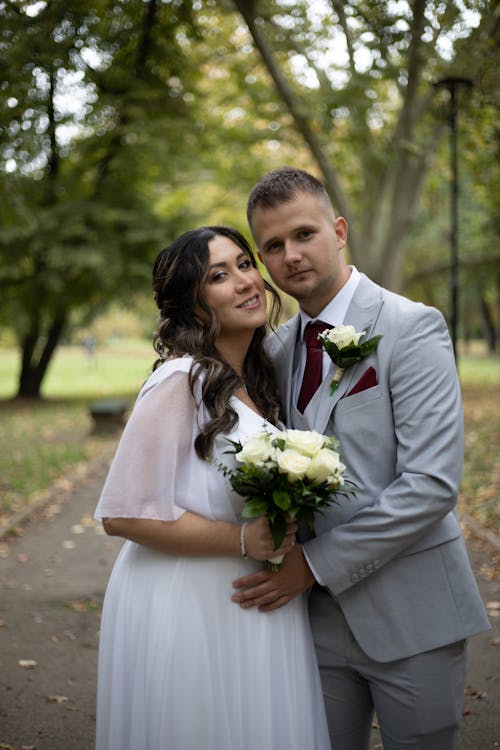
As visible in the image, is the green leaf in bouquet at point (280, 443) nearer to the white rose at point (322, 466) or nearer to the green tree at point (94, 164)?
the white rose at point (322, 466)

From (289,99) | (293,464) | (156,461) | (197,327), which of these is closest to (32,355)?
(289,99)

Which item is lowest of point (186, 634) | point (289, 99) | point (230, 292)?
point (186, 634)

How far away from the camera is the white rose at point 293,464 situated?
236cm

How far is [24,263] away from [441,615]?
20.2m

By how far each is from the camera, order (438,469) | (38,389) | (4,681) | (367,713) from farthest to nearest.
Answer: (38,389) → (4,681) → (367,713) → (438,469)

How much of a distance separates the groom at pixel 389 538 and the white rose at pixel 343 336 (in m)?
0.11

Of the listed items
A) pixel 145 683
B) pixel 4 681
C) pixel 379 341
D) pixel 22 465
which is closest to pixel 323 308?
pixel 379 341

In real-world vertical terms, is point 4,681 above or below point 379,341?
below

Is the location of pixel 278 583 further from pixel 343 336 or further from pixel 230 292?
pixel 230 292

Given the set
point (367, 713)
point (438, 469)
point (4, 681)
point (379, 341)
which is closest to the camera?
point (438, 469)

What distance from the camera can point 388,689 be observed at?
279 cm

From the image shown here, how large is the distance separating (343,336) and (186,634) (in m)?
1.25

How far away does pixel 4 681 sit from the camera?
209 inches

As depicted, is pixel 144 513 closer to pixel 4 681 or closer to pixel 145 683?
pixel 145 683
